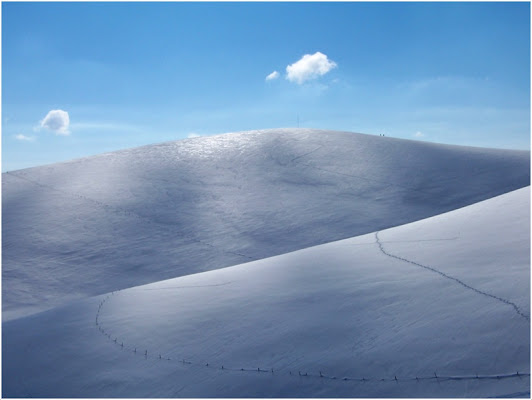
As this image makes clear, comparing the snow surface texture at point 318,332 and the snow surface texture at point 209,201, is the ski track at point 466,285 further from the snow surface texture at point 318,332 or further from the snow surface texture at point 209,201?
the snow surface texture at point 209,201

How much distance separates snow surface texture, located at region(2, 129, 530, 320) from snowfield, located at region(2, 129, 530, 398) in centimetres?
6

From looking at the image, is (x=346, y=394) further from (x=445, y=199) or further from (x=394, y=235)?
(x=445, y=199)

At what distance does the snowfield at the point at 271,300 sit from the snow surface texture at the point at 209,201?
6 cm

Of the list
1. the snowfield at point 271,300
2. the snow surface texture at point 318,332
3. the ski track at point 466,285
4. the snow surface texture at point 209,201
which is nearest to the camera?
the snow surface texture at point 318,332

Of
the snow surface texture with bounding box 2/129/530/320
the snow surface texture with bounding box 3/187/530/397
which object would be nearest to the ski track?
the snow surface texture with bounding box 3/187/530/397

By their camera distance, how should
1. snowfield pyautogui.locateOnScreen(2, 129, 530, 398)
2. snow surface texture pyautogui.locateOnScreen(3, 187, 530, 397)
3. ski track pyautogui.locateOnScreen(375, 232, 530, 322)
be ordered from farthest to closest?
ski track pyautogui.locateOnScreen(375, 232, 530, 322) < snowfield pyautogui.locateOnScreen(2, 129, 530, 398) < snow surface texture pyautogui.locateOnScreen(3, 187, 530, 397)

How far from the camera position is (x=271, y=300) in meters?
4.88

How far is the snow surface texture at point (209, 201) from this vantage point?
987cm

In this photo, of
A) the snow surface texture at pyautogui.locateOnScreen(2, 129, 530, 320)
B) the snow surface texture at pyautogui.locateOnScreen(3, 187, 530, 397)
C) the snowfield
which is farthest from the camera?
the snow surface texture at pyautogui.locateOnScreen(2, 129, 530, 320)

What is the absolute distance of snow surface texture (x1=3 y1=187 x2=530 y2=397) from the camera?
136 inches

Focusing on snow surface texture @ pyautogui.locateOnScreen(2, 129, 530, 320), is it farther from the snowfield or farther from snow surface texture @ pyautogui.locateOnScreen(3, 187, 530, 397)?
snow surface texture @ pyautogui.locateOnScreen(3, 187, 530, 397)

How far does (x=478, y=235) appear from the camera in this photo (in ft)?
18.1

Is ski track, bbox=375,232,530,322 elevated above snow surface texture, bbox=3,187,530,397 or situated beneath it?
elevated above

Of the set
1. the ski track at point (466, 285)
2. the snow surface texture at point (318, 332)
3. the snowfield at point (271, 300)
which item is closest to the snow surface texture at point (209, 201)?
the snowfield at point (271, 300)
